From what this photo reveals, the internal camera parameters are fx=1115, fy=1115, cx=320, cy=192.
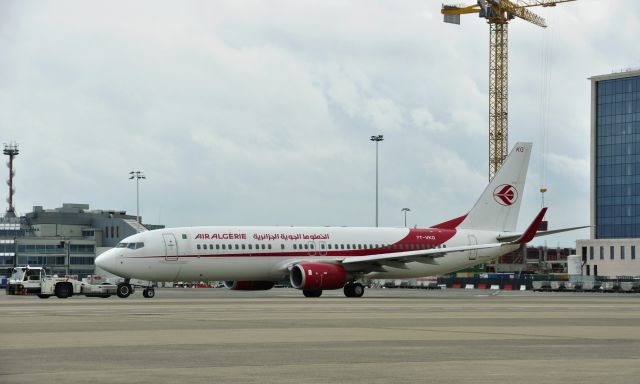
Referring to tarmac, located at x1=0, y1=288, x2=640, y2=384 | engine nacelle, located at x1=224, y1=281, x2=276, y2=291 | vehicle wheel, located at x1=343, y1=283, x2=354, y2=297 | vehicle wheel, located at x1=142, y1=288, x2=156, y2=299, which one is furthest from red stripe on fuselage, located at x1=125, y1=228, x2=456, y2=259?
tarmac, located at x1=0, y1=288, x2=640, y2=384

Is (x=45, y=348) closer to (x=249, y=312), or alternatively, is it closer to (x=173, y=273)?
(x=249, y=312)

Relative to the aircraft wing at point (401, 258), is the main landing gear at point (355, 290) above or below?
below

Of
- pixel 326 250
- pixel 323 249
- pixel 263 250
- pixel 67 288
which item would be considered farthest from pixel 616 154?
pixel 67 288

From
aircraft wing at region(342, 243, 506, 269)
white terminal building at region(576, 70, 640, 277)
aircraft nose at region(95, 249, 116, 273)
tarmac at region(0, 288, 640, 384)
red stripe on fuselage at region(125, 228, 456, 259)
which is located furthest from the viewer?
white terminal building at region(576, 70, 640, 277)

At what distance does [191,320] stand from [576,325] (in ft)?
36.9

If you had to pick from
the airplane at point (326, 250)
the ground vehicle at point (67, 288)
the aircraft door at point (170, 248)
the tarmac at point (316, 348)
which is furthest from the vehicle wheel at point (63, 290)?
the tarmac at point (316, 348)

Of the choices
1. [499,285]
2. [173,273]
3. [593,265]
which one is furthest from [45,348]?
[593,265]

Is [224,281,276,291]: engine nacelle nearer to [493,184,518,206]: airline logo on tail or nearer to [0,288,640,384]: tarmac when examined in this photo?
[493,184,518,206]: airline logo on tail

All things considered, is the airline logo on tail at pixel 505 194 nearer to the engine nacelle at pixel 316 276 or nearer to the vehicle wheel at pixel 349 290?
the vehicle wheel at pixel 349 290

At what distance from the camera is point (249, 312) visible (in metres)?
39.1

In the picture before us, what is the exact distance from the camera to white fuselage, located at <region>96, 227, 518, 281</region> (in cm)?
6078

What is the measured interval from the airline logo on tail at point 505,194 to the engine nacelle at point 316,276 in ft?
46.1

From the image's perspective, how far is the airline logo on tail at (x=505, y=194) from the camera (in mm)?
72312

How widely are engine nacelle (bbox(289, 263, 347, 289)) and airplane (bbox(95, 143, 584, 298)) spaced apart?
0.18ft
